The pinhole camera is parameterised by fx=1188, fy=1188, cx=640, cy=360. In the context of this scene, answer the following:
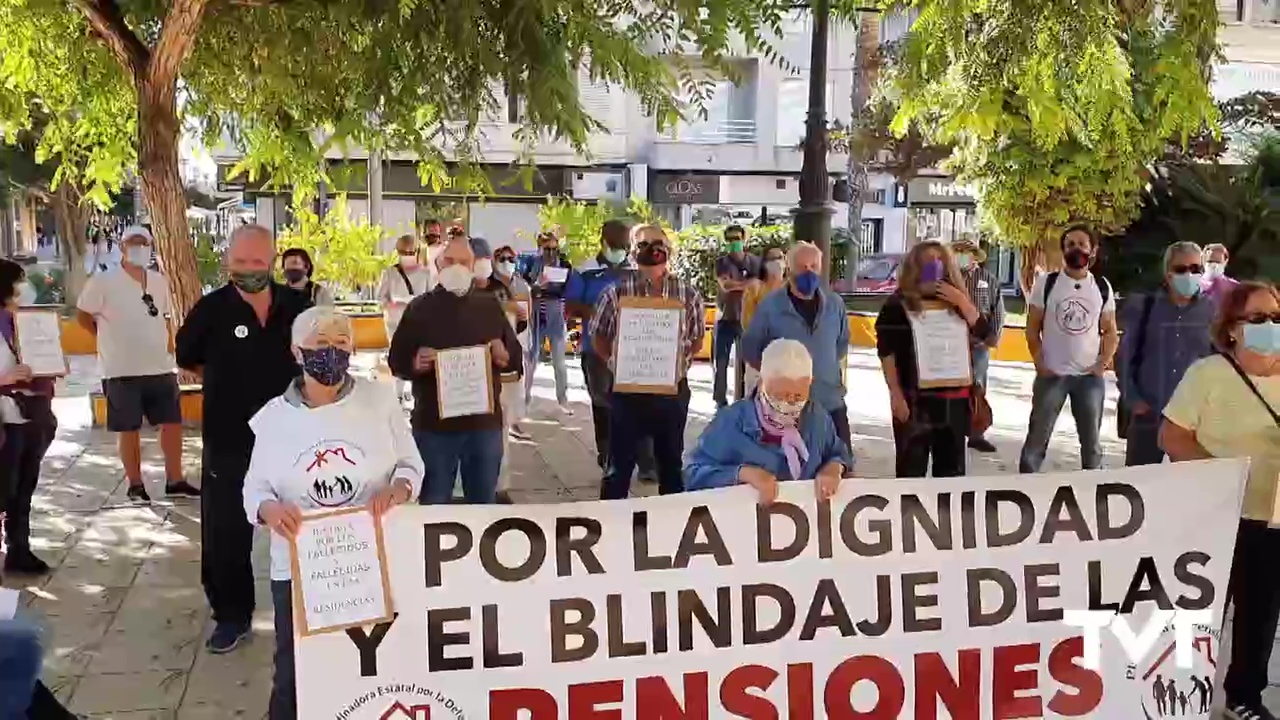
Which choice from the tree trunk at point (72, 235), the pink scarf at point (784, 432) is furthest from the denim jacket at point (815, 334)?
the tree trunk at point (72, 235)

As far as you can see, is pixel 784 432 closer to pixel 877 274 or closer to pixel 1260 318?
pixel 1260 318

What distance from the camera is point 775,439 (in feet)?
13.4

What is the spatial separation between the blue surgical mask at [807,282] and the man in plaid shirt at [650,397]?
0.57m

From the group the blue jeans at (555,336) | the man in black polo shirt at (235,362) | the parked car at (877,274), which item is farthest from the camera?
the parked car at (877,274)

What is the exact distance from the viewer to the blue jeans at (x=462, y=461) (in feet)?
19.5

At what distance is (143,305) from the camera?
25.0ft

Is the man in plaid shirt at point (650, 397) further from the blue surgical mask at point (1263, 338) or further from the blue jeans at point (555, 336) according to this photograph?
the blue jeans at point (555, 336)

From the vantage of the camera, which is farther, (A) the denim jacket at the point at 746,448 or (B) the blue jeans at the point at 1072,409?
(B) the blue jeans at the point at 1072,409

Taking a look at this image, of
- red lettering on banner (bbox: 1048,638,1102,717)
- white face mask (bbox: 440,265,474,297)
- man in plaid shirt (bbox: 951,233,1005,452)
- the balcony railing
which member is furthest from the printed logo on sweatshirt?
the balcony railing

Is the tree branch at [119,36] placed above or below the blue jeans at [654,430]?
above

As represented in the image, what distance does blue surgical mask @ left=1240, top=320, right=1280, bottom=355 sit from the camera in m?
4.23

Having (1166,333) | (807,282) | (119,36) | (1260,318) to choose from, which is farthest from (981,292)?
(119,36)

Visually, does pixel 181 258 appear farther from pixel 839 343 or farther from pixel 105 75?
pixel 839 343

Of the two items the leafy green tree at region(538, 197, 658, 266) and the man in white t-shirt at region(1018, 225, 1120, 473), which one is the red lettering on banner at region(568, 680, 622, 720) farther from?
the leafy green tree at region(538, 197, 658, 266)
